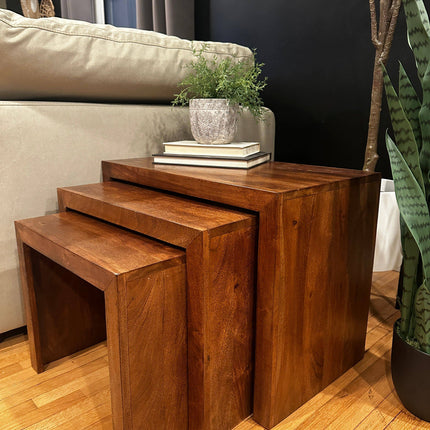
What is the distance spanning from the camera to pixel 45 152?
1037 mm

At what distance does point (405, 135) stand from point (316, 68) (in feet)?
3.90

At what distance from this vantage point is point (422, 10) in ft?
2.25

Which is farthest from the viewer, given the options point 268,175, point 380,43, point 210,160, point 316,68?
point 316,68

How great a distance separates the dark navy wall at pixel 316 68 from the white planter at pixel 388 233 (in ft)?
0.79

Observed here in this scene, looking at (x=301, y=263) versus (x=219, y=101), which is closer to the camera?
(x=301, y=263)

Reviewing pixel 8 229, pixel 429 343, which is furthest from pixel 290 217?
pixel 8 229

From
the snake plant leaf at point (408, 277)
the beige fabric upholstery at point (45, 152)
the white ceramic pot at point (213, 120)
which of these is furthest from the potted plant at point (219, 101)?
the snake plant leaf at point (408, 277)

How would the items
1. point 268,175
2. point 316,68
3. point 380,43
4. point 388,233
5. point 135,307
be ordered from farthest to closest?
1. point 316,68
2. point 388,233
3. point 380,43
4. point 268,175
5. point 135,307

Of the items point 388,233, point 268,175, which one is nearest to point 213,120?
point 268,175

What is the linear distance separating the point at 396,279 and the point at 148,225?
45.0 inches

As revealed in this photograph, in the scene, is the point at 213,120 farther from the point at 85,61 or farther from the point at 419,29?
the point at 419,29

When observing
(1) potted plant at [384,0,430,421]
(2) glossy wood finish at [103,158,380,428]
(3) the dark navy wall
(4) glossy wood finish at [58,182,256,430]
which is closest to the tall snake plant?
(1) potted plant at [384,0,430,421]

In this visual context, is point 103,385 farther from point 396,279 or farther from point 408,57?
point 408,57

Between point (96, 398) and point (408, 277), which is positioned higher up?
point (408, 277)
